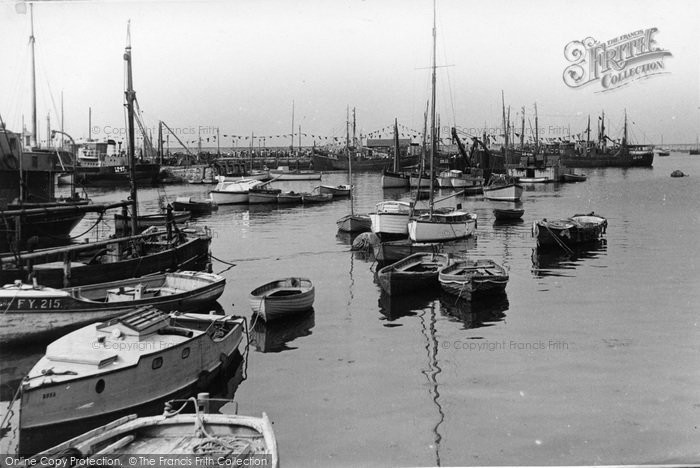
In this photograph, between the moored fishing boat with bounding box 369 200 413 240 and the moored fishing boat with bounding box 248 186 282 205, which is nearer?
the moored fishing boat with bounding box 369 200 413 240

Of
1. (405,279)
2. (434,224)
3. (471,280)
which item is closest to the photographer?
(471,280)

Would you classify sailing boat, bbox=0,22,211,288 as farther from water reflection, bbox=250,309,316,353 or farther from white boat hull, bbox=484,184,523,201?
white boat hull, bbox=484,184,523,201

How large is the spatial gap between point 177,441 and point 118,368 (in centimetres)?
361

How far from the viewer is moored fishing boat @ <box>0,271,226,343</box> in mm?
18500

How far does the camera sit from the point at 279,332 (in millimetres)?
21344

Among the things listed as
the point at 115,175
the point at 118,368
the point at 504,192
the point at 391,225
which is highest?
the point at 115,175

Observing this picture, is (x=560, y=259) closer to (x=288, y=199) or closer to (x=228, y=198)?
(x=288, y=199)

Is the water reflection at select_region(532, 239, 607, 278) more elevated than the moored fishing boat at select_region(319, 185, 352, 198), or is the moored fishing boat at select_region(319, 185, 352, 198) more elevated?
the moored fishing boat at select_region(319, 185, 352, 198)

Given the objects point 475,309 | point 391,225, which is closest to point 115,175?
point 391,225

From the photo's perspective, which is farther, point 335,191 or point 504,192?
point 335,191

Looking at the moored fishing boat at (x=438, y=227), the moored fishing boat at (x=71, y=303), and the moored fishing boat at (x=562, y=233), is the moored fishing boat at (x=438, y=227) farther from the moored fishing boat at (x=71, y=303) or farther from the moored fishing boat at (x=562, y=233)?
the moored fishing boat at (x=71, y=303)

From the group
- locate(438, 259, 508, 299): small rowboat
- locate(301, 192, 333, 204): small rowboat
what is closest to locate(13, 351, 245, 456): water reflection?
locate(438, 259, 508, 299): small rowboat

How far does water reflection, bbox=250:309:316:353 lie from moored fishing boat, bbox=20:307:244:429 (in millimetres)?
2725

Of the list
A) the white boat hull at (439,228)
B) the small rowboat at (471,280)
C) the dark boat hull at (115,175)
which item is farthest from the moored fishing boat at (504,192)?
the dark boat hull at (115,175)
